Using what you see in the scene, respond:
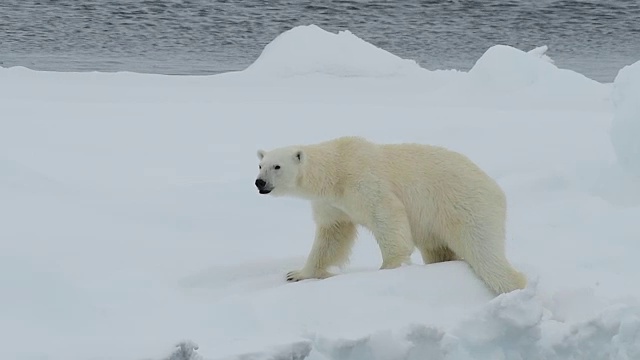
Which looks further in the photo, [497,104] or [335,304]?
[497,104]

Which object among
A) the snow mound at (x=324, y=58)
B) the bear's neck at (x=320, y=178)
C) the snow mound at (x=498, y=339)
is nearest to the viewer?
the snow mound at (x=498, y=339)

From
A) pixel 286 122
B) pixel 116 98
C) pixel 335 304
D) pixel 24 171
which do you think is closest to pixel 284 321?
pixel 335 304

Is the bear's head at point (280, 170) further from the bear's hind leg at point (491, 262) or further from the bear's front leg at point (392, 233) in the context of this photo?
the bear's hind leg at point (491, 262)

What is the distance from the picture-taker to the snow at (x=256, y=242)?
3.46 metres

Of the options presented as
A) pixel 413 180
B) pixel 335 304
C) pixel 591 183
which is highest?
pixel 413 180

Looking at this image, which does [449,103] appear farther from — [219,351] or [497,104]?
[219,351]

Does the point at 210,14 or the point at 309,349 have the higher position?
the point at 309,349

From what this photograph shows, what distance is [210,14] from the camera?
19844mm

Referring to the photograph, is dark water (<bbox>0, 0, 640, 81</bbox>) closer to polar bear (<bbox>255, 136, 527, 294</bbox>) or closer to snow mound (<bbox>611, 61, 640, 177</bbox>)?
snow mound (<bbox>611, 61, 640, 177</bbox>)

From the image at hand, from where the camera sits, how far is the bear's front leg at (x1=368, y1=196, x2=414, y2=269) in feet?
13.3

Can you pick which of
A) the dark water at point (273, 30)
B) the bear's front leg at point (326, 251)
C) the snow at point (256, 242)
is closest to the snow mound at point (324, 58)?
the snow at point (256, 242)

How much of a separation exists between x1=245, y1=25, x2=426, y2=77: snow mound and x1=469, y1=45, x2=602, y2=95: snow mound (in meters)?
1.21

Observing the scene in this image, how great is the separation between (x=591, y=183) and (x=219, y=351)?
3323 millimetres

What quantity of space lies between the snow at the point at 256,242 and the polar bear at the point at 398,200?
0.40ft
